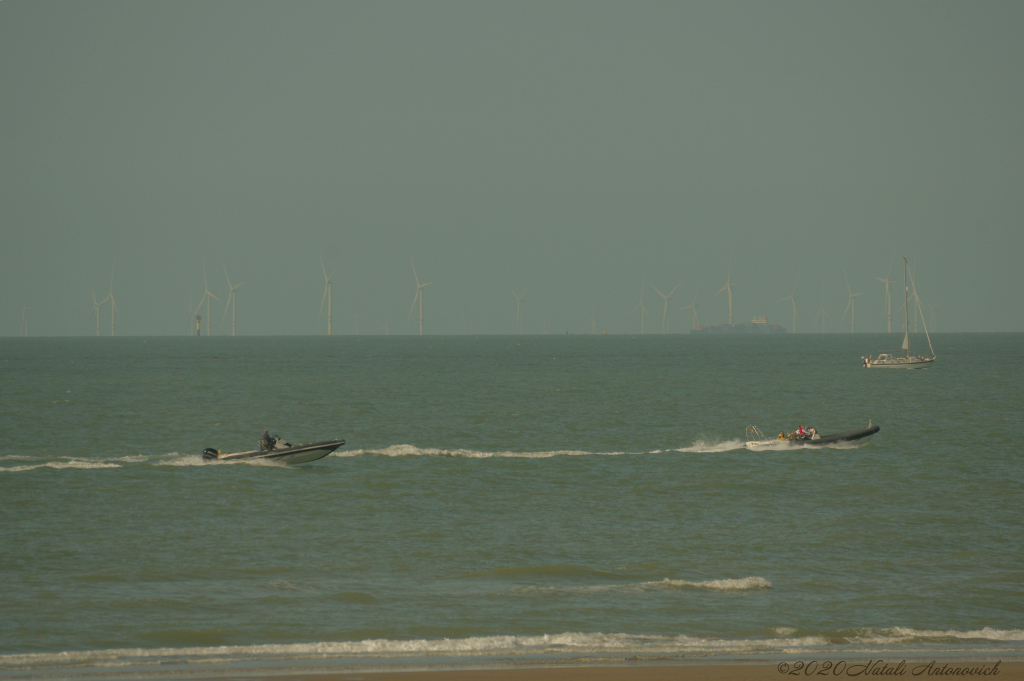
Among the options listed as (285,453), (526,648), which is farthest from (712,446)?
(526,648)

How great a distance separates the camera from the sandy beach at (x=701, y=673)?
65.5ft

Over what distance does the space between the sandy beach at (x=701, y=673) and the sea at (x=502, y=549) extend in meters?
0.86

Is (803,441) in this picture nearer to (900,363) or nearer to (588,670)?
(588,670)

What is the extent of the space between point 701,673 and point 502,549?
15163 millimetres

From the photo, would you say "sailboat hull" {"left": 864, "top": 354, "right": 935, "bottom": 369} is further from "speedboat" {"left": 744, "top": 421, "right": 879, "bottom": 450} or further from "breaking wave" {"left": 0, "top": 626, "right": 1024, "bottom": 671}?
"breaking wave" {"left": 0, "top": 626, "right": 1024, "bottom": 671}

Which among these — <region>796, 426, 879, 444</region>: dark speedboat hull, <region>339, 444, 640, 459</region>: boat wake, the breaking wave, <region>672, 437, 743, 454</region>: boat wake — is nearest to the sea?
the breaking wave

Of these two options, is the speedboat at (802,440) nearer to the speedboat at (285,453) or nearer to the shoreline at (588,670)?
the speedboat at (285,453)

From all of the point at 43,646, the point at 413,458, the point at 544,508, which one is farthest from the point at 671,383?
the point at 43,646

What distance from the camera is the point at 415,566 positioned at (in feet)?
105

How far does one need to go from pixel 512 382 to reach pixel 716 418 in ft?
205

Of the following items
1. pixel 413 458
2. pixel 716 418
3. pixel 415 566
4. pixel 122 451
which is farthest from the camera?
pixel 716 418

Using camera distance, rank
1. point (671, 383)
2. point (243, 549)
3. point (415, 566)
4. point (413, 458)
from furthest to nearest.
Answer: point (671, 383)
point (413, 458)
point (243, 549)
point (415, 566)

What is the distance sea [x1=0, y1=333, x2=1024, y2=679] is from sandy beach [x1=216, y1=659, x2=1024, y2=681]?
86 centimetres

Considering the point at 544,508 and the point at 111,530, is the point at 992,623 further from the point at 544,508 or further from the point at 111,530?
the point at 111,530
